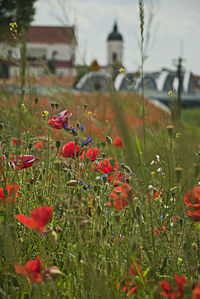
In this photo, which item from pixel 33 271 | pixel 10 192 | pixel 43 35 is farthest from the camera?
pixel 43 35

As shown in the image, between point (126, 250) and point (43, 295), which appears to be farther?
point (126, 250)

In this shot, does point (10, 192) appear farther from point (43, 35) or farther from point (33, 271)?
point (43, 35)

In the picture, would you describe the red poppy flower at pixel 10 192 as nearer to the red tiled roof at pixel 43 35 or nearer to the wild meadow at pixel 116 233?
the wild meadow at pixel 116 233

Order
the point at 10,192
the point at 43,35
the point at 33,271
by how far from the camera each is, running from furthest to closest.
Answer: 1. the point at 43,35
2. the point at 10,192
3. the point at 33,271

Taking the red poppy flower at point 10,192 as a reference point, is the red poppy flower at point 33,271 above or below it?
below

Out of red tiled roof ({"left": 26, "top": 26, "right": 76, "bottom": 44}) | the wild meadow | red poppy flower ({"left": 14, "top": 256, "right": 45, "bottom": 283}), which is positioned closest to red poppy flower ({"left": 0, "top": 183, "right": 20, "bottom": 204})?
the wild meadow

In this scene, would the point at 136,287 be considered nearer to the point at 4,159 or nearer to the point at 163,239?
the point at 163,239

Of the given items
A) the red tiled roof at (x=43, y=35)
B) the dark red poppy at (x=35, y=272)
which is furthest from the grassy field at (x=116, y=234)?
the red tiled roof at (x=43, y=35)

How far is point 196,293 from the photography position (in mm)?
578

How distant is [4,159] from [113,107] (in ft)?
2.55

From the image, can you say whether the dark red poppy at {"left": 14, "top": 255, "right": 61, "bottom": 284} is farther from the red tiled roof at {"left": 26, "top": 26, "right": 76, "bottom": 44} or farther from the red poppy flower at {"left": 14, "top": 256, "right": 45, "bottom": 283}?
the red tiled roof at {"left": 26, "top": 26, "right": 76, "bottom": 44}

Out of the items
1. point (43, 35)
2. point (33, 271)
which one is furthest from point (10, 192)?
point (43, 35)

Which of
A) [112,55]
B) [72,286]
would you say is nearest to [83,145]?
[72,286]

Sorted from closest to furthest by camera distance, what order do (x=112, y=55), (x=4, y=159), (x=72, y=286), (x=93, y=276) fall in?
1. (x=93, y=276)
2. (x=72, y=286)
3. (x=4, y=159)
4. (x=112, y=55)
